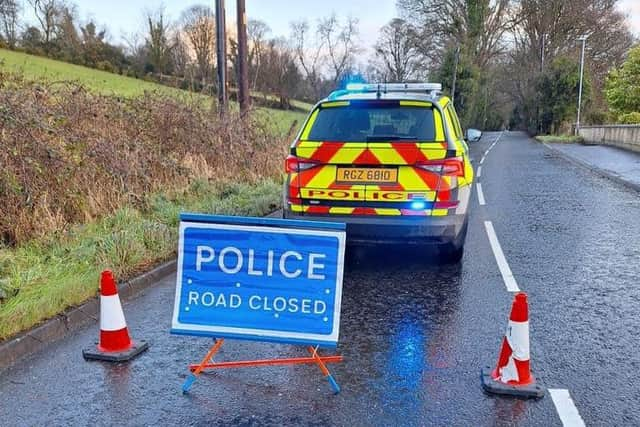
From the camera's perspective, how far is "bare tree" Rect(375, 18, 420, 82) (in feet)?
156

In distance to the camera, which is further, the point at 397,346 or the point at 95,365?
the point at 397,346

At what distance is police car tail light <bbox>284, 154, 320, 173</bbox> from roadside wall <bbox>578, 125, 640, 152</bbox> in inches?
792

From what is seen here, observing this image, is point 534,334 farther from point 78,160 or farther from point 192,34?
point 192,34

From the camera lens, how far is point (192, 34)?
37.7 meters

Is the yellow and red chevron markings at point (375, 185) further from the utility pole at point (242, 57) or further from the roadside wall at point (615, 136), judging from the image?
the roadside wall at point (615, 136)

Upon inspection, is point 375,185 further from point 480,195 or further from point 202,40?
point 202,40

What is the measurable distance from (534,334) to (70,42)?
→ 145 feet

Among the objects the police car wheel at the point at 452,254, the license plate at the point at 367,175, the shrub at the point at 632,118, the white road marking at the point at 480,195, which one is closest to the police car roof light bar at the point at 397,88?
the license plate at the point at 367,175

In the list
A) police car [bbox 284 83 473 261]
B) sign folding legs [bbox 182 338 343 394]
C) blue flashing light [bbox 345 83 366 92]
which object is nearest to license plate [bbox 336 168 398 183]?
police car [bbox 284 83 473 261]

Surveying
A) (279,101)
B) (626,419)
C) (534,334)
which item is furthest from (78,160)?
(279,101)

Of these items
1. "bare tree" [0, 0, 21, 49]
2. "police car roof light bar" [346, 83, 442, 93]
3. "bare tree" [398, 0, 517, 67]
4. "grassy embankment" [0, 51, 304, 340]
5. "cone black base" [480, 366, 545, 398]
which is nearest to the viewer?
"cone black base" [480, 366, 545, 398]

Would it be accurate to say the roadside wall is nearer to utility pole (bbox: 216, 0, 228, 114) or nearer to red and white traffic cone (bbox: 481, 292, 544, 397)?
utility pole (bbox: 216, 0, 228, 114)

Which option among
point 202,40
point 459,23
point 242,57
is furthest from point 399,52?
point 242,57

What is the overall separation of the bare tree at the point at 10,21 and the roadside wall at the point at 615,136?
3721 centimetres
